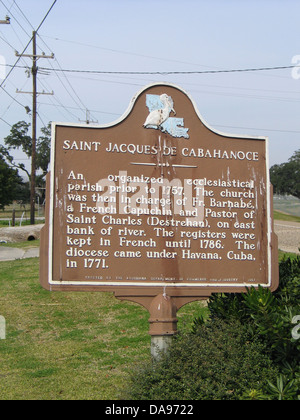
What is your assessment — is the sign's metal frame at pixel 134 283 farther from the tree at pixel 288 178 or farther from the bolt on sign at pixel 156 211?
the tree at pixel 288 178

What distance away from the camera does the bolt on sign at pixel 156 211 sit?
629cm

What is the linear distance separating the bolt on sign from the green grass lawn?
0.85m

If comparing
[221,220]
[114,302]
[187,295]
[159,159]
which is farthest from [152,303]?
[114,302]

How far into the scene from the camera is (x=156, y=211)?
6398 millimetres

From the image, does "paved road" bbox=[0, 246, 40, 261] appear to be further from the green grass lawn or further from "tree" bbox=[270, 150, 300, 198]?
"tree" bbox=[270, 150, 300, 198]

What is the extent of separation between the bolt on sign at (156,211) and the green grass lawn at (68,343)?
847 millimetres

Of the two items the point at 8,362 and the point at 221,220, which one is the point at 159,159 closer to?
the point at 221,220

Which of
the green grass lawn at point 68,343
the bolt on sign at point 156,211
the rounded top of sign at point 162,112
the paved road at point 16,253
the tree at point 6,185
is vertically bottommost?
the green grass lawn at point 68,343

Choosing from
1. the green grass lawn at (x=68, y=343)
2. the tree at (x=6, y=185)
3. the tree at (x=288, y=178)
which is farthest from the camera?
the tree at (x=288, y=178)

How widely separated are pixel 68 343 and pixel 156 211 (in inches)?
132

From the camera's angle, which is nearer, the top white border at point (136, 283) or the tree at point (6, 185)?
the top white border at point (136, 283)

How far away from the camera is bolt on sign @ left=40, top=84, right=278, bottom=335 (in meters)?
6.29

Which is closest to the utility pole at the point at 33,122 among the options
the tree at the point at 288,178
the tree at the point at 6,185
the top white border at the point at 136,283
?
the tree at the point at 6,185
